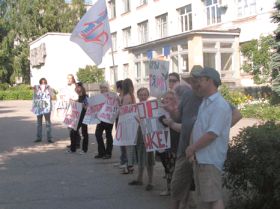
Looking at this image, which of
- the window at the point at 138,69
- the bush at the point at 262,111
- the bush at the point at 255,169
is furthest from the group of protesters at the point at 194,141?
the window at the point at 138,69

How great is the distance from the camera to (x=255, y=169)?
5.38 metres

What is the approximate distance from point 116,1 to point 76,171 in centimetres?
4178

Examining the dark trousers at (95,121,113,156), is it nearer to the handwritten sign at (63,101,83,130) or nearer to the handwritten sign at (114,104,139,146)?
the handwritten sign at (63,101,83,130)

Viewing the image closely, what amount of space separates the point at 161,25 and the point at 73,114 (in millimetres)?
30417

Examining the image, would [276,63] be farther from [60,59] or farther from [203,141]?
[60,59]

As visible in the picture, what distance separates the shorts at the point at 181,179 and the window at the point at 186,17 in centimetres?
3204

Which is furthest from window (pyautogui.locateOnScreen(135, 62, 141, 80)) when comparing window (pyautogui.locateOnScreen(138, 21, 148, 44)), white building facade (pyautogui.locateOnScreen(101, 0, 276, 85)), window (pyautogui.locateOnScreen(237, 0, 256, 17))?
window (pyautogui.locateOnScreen(237, 0, 256, 17))

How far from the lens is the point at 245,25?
1212 inches

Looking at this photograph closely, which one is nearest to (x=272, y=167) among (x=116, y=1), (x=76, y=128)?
(x=76, y=128)

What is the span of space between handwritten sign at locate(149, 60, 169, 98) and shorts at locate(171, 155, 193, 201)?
8.56 feet

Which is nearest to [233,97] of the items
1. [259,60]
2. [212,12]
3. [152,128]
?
[259,60]

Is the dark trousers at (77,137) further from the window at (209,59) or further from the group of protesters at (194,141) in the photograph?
the window at (209,59)

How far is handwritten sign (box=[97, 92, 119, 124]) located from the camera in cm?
1035

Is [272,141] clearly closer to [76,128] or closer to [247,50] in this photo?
[76,128]
